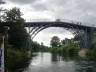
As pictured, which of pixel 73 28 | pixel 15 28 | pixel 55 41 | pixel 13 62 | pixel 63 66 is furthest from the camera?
pixel 55 41

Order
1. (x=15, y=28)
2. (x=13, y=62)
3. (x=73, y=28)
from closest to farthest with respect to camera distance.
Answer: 1. (x=13, y=62)
2. (x=15, y=28)
3. (x=73, y=28)

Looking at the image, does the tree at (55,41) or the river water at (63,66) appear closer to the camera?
the river water at (63,66)

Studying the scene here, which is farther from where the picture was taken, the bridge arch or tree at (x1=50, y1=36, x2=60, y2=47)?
tree at (x1=50, y1=36, x2=60, y2=47)

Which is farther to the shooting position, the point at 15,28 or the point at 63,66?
the point at 15,28

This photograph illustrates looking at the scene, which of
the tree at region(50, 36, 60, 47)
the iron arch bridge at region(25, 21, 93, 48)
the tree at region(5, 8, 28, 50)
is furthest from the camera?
the tree at region(50, 36, 60, 47)

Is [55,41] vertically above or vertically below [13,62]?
above

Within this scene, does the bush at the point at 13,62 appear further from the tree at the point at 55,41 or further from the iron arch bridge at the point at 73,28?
the tree at the point at 55,41

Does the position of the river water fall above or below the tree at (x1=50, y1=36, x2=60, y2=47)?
below

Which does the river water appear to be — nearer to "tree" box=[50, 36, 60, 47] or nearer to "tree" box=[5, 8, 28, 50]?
"tree" box=[5, 8, 28, 50]

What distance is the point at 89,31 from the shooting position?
10725 cm

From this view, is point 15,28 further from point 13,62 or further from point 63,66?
point 63,66

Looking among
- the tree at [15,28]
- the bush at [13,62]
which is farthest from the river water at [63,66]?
the tree at [15,28]

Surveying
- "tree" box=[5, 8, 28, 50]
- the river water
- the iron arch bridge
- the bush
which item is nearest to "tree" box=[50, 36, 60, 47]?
the iron arch bridge

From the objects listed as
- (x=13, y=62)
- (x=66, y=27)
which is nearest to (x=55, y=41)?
(x=66, y=27)
